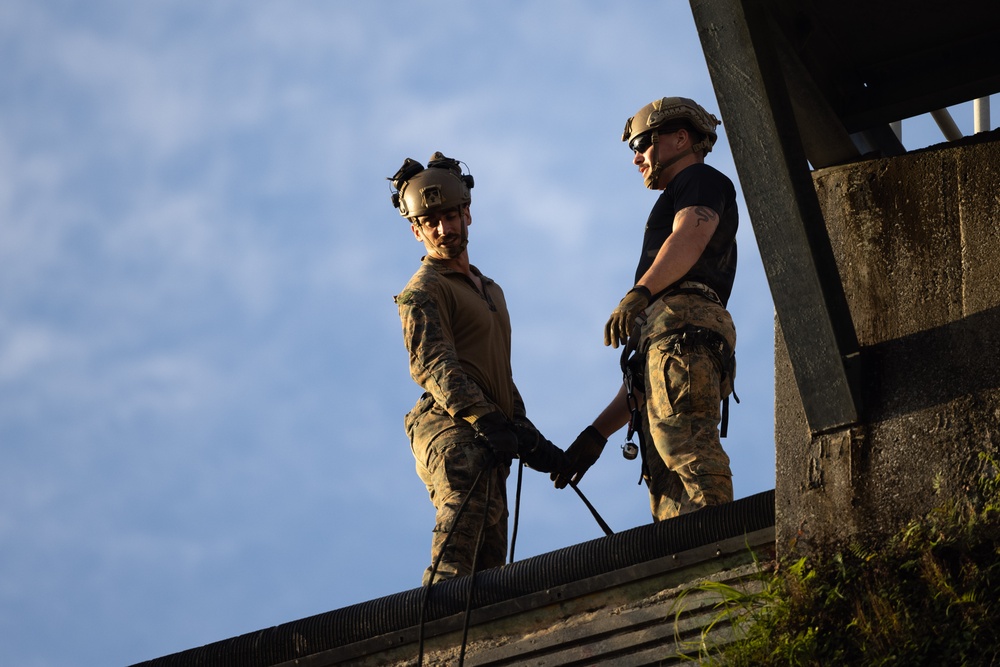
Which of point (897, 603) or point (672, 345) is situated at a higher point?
point (672, 345)

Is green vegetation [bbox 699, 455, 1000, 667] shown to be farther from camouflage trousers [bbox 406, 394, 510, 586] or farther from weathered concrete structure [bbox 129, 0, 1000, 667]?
camouflage trousers [bbox 406, 394, 510, 586]

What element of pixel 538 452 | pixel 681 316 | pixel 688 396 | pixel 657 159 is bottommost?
pixel 688 396

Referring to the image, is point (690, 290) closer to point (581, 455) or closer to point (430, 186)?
point (581, 455)

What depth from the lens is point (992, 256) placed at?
5.09 meters

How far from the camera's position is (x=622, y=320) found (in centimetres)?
568

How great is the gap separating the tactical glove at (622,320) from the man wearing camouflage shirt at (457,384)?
1.18 meters

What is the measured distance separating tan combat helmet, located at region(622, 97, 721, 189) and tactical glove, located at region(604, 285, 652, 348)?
4.58ft

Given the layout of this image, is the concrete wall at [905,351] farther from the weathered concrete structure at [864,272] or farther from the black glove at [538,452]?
the black glove at [538,452]

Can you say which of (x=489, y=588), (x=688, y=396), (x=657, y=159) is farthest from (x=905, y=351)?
(x=657, y=159)

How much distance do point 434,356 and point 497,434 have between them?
499 millimetres

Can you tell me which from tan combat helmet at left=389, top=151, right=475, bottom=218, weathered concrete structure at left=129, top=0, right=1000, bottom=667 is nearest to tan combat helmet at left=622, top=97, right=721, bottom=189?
tan combat helmet at left=389, top=151, right=475, bottom=218

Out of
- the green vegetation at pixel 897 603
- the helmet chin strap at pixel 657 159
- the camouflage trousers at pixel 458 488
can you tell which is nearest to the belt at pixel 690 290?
the helmet chin strap at pixel 657 159

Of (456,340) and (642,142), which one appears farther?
(456,340)

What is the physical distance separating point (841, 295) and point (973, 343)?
0.45 meters
